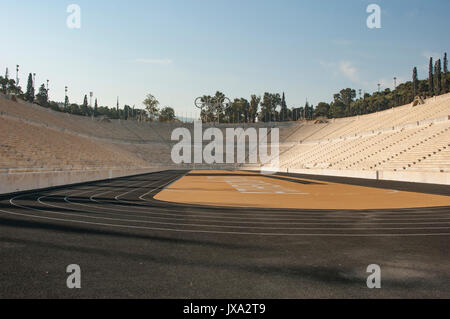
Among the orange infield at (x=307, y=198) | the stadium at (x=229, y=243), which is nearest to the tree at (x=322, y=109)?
the orange infield at (x=307, y=198)

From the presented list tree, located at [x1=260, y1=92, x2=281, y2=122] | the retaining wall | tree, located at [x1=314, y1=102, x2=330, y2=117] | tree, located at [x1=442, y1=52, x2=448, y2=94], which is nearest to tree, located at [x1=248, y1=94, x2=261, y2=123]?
tree, located at [x1=260, y1=92, x2=281, y2=122]

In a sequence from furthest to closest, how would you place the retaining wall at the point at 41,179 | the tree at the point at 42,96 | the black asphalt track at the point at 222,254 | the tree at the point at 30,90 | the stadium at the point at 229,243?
1. the tree at the point at 42,96
2. the tree at the point at 30,90
3. the retaining wall at the point at 41,179
4. the stadium at the point at 229,243
5. the black asphalt track at the point at 222,254

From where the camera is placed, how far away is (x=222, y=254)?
5.55 meters

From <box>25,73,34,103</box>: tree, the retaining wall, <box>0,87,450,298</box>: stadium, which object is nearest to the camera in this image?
<box>0,87,450,298</box>: stadium

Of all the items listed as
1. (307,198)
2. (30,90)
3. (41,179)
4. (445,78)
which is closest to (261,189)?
(307,198)

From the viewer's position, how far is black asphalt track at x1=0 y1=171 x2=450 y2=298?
398 cm

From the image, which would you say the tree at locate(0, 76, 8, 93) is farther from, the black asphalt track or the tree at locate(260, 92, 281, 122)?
the black asphalt track

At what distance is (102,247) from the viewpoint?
19.5ft

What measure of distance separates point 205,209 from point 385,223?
532 cm

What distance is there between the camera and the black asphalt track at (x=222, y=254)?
157 inches

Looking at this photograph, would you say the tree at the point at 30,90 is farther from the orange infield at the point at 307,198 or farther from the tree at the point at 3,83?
the orange infield at the point at 307,198

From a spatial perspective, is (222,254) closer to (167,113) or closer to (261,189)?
(261,189)
